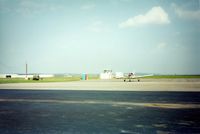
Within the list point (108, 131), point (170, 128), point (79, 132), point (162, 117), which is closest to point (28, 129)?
point (79, 132)

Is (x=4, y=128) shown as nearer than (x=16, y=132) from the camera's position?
No

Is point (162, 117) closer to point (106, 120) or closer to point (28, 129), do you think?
point (106, 120)

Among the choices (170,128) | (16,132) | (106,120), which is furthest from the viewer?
(106,120)

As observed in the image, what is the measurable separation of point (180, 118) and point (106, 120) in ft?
11.8

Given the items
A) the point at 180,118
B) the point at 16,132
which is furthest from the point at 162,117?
the point at 16,132

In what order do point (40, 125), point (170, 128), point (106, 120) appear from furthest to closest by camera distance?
point (106, 120)
point (40, 125)
point (170, 128)

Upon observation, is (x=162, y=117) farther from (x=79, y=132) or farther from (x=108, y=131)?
(x=79, y=132)

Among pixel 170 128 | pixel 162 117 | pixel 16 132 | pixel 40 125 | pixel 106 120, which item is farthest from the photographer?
pixel 162 117

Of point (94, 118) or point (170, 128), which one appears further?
point (94, 118)

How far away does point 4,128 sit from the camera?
842 cm

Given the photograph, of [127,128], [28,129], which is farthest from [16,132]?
[127,128]

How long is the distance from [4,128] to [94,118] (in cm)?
401

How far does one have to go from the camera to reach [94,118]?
34.1ft

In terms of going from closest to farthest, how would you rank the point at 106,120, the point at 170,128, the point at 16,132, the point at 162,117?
the point at 16,132 → the point at 170,128 → the point at 106,120 → the point at 162,117
